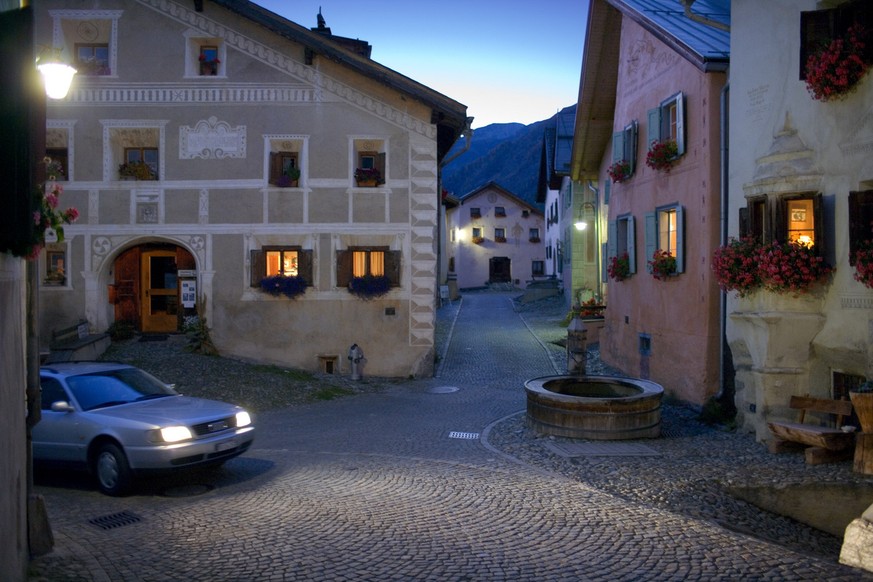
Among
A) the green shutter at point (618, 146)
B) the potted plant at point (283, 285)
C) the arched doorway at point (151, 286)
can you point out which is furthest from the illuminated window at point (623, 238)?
the arched doorway at point (151, 286)

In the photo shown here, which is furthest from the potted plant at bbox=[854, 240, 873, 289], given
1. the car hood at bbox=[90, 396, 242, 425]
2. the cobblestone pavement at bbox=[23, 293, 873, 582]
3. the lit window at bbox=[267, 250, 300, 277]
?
the lit window at bbox=[267, 250, 300, 277]

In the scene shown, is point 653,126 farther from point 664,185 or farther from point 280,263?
point 280,263

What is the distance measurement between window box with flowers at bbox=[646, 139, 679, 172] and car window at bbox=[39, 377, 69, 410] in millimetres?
12369

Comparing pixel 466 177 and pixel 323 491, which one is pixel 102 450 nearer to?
pixel 323 491

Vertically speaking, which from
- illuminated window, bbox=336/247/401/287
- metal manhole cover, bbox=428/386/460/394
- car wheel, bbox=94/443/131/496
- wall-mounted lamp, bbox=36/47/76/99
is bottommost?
metal manhole cover, bbox=428/386/460/394

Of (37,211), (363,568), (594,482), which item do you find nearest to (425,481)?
(594,482)

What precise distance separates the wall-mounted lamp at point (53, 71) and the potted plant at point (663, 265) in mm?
12359

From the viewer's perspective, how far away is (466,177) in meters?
174

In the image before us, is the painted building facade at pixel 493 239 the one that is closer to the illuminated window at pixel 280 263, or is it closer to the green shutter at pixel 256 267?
the illuminated window at pixel 280 263

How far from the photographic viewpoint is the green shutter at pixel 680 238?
51.8ft

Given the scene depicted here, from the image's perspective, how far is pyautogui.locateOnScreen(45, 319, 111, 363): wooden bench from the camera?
703 inches

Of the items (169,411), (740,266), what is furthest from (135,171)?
(740,266)

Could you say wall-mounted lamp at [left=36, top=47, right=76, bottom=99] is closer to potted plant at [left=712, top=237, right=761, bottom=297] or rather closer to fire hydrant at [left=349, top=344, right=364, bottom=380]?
potted plant at [left=712, top=237, right=761, bottom=297]

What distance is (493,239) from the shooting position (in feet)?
206
